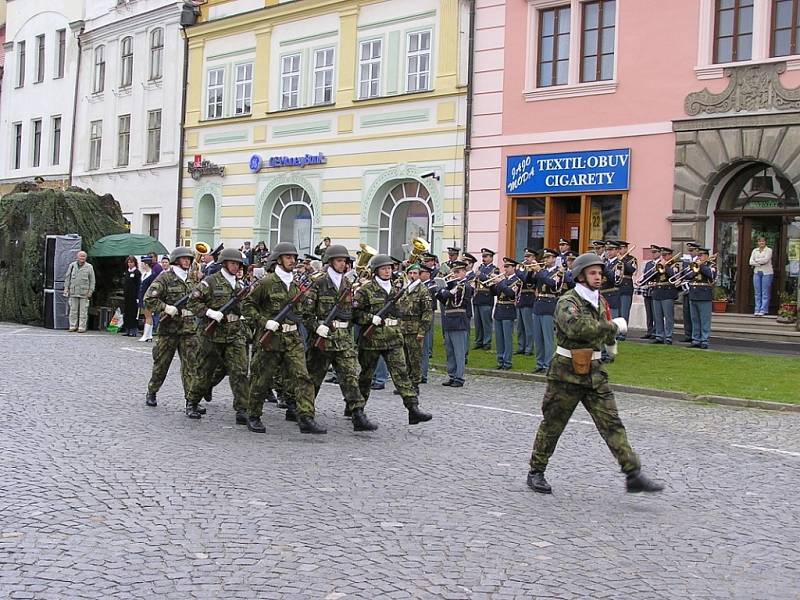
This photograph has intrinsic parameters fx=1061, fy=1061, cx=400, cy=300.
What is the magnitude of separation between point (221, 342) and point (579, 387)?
15.6ft

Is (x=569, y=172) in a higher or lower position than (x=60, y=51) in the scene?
lower

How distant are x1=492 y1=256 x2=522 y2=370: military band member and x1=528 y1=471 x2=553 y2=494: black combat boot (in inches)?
354

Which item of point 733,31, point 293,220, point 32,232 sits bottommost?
point 32,232

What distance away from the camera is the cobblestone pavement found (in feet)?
19.2

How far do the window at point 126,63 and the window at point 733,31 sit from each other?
23035mm

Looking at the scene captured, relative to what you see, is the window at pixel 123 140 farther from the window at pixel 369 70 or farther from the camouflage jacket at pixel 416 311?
the camouflage jacket at pixel 416 311

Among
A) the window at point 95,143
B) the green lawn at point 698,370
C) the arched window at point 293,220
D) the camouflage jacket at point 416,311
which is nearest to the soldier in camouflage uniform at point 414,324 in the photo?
the camouflage jacket at point 416,311

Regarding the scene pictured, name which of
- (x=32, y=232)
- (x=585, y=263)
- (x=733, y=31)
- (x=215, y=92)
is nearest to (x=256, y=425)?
(x=585, y=263)

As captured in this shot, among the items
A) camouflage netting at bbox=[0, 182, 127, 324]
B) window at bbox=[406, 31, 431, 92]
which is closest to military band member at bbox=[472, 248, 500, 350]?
window at bbox=[406, 31, 431, 92]

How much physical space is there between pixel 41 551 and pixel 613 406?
14.0 ft

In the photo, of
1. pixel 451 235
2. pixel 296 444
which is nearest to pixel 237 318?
pixel 296 444

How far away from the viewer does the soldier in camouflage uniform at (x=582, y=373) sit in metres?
8.14

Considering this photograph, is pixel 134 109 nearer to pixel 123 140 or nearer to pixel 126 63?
pixel 123 140

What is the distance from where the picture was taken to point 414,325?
1330 centimetres
